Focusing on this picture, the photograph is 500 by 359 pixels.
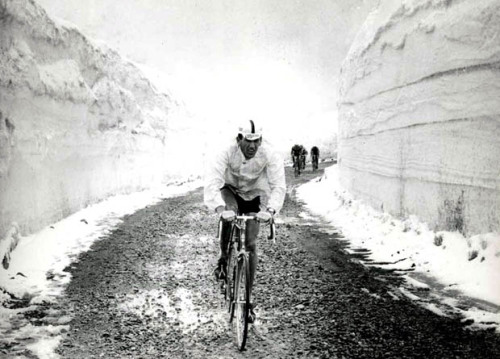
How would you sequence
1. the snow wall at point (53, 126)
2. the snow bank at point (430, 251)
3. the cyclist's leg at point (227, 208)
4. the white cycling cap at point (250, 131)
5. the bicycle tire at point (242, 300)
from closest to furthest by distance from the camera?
the bicycle tire at point (242, 300)
the white cycling cap at point (250, 131)
the cyclist's leg at point (227, 208)
the snow bank at point (430, 251)
the snow wall at point (53, 126)

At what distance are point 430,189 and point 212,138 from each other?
91.4 feet

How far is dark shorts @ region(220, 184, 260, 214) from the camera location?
5.13 meters

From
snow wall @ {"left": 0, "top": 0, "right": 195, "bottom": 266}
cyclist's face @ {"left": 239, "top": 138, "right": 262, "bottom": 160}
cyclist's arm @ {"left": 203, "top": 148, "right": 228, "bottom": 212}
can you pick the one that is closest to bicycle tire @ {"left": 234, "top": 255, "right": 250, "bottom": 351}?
cyclist's arm @ {"left": 203, "top": 148, "right": 228, "bottom": 212}

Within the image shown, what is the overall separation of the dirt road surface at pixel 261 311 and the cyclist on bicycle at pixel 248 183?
54 centimetres

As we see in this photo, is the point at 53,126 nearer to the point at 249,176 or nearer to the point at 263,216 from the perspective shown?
the point at 249,176

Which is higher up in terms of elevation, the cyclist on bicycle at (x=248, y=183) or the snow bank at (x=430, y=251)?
the cyclist on bicycle at (x=248, y=183)

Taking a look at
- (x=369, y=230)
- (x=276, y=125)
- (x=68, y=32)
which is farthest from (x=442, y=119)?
(x=276, y=125)

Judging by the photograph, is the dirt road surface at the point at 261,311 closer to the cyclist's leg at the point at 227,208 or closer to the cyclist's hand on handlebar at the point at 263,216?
the cyclist's leg at the point at 227,208

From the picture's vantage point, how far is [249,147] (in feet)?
15.5

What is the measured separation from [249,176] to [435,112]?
16.6 feet

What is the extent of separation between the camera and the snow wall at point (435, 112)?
720cm

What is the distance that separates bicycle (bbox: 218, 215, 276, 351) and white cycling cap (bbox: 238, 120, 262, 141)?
2.30 feet

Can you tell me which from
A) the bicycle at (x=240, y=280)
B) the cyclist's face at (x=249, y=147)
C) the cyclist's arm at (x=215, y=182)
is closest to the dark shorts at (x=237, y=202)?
the bicycle at (x=240, y=280)

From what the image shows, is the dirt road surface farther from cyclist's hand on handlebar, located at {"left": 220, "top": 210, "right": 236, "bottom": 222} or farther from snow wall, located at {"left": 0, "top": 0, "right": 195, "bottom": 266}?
snow wall, located at {"left": 0, "top": 0, "right": 195, "bottom": 266}
